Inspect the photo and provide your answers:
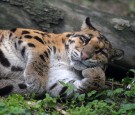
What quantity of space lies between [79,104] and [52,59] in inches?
40.4

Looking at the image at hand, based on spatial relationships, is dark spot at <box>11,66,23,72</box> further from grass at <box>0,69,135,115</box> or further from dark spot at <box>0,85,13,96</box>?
grass at <box>0,69,135,115</box>

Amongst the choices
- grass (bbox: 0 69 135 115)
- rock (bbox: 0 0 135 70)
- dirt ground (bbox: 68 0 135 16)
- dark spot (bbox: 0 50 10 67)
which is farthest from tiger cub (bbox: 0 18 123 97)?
dirt ground (bbox: 68 0 135 16)

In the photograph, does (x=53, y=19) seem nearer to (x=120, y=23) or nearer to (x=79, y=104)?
(x=120, y=23)

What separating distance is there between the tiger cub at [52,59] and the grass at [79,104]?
24 centimetres

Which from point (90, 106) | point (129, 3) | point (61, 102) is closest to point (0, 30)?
point (61, 102)

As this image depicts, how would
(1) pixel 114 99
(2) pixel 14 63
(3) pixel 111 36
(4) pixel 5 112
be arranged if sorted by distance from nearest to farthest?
1. (4) pixel 5 112
2. (1) pixel 114 99
3. (2) pixel 14 63
4. (3) pixel 111 36

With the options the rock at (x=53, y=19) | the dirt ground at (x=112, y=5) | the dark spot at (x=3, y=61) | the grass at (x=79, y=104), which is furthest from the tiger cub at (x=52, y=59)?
the dirt ground at (x=112, y=5)

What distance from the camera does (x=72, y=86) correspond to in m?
7.21

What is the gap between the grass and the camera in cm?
666

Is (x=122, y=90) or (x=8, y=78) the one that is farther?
(x=8, y=78)

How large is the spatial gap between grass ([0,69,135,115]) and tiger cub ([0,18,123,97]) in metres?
0.24

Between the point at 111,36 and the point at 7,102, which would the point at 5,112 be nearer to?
the point at 7,102

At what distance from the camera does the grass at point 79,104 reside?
262 inches

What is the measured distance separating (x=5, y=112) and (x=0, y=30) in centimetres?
245
